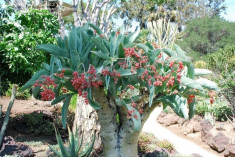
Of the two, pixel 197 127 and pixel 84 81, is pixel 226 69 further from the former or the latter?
pixel 84 81

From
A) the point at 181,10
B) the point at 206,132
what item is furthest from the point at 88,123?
the point at 181,10

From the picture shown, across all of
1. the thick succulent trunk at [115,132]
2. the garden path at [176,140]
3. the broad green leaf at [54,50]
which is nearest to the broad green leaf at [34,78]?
the broad green leaf at [54,50]

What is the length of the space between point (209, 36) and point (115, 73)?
74.7 ft

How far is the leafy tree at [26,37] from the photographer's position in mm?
5055

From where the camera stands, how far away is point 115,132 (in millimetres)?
3480

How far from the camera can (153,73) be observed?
281 centimetres

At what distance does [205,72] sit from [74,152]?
7.32 ft

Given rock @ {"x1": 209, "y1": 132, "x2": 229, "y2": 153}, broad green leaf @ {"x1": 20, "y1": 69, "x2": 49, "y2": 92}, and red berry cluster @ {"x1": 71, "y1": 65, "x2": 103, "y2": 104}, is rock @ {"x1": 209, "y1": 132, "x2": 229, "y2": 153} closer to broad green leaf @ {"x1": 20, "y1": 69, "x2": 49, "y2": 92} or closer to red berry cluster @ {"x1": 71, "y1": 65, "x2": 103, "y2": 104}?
red berry cluster @ {"x1": 71, "y1": 65, "x2": 103, "y2": 104}

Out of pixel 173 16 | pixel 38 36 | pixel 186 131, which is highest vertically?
pixel 173 16

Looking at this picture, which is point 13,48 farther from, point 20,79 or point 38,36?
point 20,79

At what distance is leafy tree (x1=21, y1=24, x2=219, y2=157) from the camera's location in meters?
2.65

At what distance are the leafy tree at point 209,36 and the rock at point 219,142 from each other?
54.5 feet

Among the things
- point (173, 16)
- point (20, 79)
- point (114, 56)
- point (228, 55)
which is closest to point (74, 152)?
point (114, 56)

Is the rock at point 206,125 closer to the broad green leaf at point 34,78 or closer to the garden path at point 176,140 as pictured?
the garden path at point 176,140
